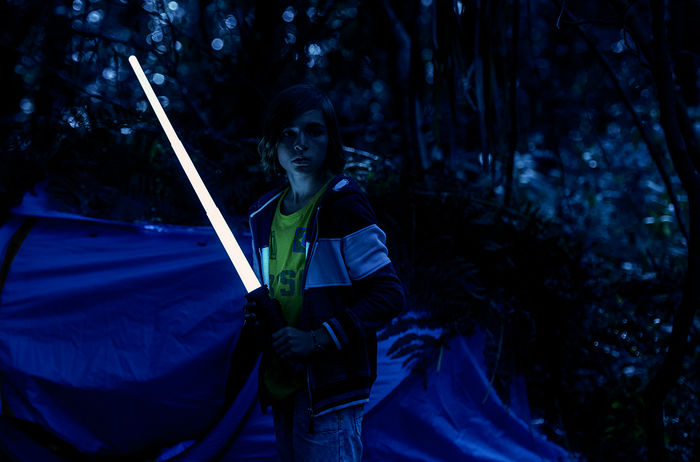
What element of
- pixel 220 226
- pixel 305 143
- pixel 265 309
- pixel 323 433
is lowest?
pixel 323 433

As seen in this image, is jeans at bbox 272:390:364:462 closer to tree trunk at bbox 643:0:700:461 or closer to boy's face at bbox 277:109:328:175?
boy's face at bbox 277:109:328:175

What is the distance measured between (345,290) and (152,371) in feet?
2.95

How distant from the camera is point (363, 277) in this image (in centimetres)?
131

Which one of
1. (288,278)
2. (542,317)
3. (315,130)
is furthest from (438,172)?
(288,278)

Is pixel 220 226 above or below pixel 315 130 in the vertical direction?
below

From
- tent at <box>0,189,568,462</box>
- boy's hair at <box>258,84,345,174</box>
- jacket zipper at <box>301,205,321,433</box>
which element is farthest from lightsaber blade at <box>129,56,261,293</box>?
tent at <box>0,189,568,462</box>

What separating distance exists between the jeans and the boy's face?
0.53 m

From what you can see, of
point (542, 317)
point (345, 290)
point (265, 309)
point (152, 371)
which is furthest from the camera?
point (542, 317)

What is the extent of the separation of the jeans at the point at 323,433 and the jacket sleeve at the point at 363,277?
0.19 m

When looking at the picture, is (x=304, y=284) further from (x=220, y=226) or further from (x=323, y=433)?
(x=323, y=433)

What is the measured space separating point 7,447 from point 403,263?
1.52m

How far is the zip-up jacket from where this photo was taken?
4.19 ft

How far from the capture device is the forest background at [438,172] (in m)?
2.21

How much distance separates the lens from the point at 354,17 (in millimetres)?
3604
